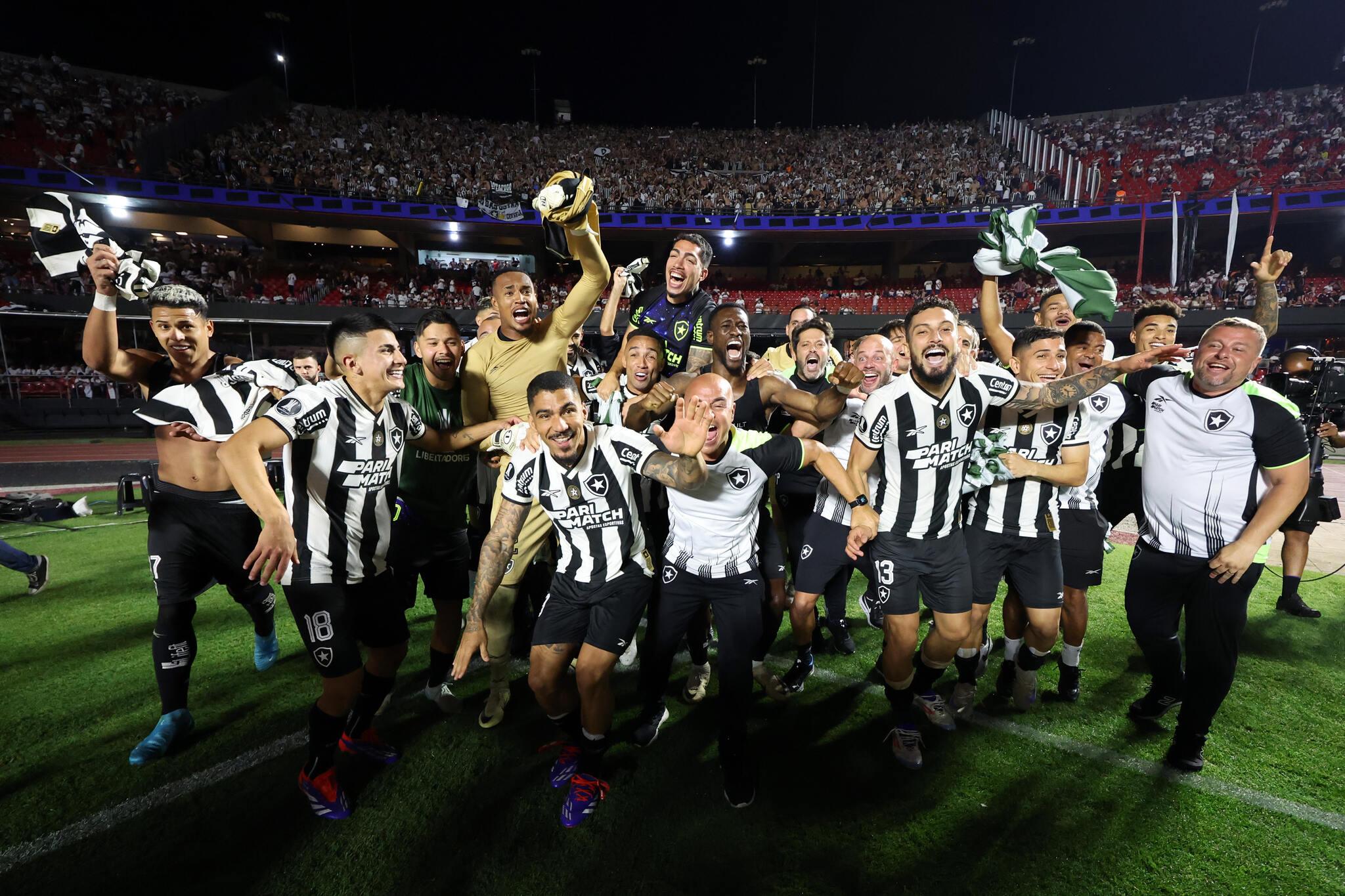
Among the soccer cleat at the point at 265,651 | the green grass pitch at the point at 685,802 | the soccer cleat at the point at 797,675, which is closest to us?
the green grass pitch at the point at 685,802

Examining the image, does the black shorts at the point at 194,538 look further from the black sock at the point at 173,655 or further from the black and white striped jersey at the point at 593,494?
the black and white striped jersey at the point at 593,494

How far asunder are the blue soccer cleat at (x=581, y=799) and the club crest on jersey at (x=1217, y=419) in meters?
3.76

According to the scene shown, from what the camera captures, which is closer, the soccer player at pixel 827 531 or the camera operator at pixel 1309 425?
the soccer player at pixel 827 531

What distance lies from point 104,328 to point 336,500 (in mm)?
1885

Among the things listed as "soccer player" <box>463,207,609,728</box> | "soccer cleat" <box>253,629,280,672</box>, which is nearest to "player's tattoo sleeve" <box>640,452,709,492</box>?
"soccer player" <box>463,207,609,728</box>

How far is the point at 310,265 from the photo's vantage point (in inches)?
1073

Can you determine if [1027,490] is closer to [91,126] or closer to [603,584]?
[603,584]

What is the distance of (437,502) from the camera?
12.6 feet

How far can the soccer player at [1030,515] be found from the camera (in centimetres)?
365

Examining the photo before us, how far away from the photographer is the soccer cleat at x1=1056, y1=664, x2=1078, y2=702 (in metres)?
3.95

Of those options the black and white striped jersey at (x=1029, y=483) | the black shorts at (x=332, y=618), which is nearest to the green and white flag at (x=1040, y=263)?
the black and white striped jersey at (x=1029, y=483)

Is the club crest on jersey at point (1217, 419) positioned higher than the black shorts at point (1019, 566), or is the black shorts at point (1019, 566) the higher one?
the club crest on jersey at point (1217, 419)

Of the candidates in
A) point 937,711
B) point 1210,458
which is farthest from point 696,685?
point 1210,458

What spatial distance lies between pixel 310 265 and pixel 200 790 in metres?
29.9
